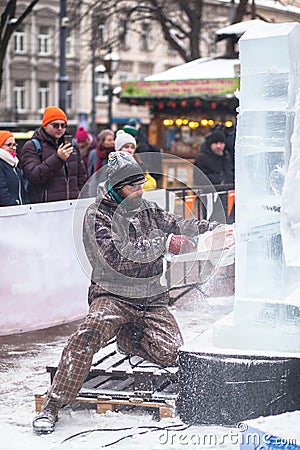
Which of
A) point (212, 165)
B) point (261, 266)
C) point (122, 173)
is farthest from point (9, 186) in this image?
point (212, 165)

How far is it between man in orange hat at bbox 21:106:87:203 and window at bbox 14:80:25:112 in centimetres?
4879

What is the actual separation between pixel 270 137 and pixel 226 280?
3.98 metres

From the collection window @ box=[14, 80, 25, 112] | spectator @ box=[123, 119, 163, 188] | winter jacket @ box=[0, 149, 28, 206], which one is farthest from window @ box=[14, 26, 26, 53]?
winter jacket @ box=[0, 149, 28, 206]

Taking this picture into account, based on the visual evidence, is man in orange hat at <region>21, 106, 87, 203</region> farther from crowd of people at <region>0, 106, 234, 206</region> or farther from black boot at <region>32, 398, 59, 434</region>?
black boot at <region>32, 398, 59, 434</region>

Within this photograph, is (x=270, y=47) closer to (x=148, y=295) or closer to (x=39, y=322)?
(x=148, y=295)

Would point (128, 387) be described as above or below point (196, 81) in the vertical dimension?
below

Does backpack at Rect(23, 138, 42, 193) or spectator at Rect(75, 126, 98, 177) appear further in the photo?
spectator at Rect(75, 126, 98, 177)

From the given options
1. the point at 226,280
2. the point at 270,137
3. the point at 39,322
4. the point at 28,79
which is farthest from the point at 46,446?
the point at 28,79

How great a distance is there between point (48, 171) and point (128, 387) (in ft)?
11.4

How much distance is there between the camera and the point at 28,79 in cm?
5797

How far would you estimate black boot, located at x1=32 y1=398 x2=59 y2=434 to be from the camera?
5.30 meters

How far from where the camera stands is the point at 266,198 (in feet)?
17.0

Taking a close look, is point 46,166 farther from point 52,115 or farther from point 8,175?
point 52,115

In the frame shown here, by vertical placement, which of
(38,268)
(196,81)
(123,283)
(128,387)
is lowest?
(128,387)
